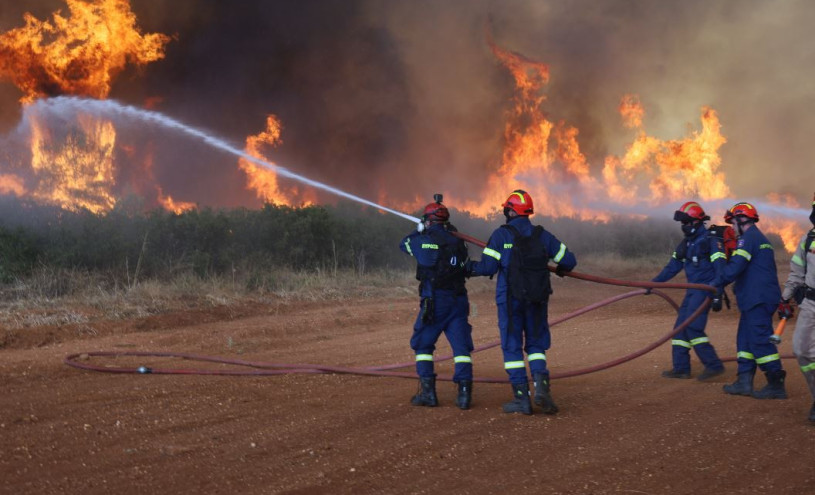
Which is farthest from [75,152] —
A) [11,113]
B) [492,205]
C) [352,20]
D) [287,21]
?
[492,205]

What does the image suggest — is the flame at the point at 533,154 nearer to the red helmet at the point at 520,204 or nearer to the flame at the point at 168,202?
the flame at the point at 168,202

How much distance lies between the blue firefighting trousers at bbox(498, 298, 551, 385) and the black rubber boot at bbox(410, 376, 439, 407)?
0.71m

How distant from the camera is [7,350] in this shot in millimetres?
9945

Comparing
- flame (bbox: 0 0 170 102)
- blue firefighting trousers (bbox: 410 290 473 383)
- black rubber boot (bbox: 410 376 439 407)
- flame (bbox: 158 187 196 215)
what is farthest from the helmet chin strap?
flame (bbox: 158 187 196 215)

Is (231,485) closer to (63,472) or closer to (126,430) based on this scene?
(63,472)

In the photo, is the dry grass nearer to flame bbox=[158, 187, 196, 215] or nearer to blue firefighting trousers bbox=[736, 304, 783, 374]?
blue firefighting trousers bbox=[736, 304, 783, 374]

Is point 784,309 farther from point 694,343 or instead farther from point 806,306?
point 694,343

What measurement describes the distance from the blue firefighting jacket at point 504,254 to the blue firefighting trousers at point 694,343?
249 centimetres

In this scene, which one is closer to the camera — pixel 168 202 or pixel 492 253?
pixel 492 253

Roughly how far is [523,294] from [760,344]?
275 centimetres

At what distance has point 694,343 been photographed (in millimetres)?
8688

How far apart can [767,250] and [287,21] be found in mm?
28325

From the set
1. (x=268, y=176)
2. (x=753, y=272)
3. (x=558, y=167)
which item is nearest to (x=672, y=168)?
(x=558, y=167)

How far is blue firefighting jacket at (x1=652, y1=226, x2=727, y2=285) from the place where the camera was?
28.4ft
